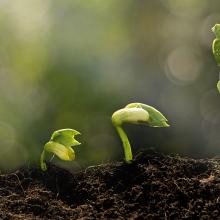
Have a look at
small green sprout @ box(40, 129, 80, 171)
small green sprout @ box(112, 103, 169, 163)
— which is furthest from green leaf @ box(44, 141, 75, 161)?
small green sprout @ box(112, 103, 169, 163)

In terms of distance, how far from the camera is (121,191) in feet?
4.92

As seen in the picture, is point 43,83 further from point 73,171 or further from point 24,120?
point 73,171

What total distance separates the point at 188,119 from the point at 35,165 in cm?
73

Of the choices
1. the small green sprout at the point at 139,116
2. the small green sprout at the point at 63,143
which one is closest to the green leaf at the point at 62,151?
the small green sprout at the point at 63,143

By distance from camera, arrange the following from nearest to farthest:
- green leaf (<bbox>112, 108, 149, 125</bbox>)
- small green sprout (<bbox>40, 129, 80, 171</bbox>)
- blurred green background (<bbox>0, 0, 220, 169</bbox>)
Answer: green leaf (<bbox>112, 108, 149, 125</bbox>)
small green sprout (<bbox>40, 129, 80, 171</bbox>)
blurred green background (<bbox>0, 0, 220, 169</bbox>)

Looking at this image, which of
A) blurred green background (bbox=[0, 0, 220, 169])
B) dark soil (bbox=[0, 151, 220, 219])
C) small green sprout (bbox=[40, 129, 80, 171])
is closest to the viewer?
dark soil (bbox=[0, 151, 220, 219])

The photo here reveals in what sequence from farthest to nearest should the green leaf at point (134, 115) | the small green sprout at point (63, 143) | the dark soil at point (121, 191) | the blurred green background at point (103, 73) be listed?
1. the blurred green background at point (103, 73)
2. the small green sprout at point (63, 143)
3. the green leaf at point (134, 115)
4. the dark soil at point (121, 191)

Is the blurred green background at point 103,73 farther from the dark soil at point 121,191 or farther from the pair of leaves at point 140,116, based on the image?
the pair of leaves at point 140,116

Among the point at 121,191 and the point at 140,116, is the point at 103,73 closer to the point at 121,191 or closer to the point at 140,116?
the point at 140,116

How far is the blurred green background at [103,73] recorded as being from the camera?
6.63 feet

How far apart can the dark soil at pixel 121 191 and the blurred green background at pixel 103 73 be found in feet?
0.65

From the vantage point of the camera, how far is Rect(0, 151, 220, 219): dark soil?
135 centimetres

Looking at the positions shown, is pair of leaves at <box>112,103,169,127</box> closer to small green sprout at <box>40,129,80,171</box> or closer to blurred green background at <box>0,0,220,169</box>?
small green sprout at <box>40,129,80,171</box>

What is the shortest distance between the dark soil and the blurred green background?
20 centimetres
